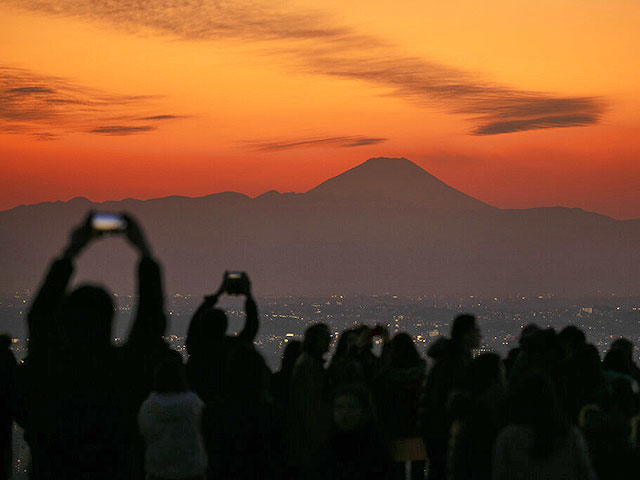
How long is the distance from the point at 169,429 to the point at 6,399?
67.3 inches

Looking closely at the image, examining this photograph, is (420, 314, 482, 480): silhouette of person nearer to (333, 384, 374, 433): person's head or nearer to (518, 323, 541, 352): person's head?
(518, 323, 541, 352): person's head

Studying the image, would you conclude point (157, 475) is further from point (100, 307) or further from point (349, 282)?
point (349, 282)

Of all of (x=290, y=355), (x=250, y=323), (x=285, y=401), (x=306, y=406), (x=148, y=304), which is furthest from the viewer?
(x=290, y=355)

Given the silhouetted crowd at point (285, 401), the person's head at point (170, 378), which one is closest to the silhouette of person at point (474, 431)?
the silhouetted crowd at point (285, 401)

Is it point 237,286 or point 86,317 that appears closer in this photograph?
point 86,317

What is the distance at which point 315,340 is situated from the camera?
8.98 meters

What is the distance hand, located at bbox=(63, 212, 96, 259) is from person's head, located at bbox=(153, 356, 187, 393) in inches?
60.3

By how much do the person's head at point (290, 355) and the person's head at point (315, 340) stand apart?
688 millimetres

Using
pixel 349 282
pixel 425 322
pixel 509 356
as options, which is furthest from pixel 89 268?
pixel 509 356

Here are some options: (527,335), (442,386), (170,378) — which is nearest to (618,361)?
(527,335)

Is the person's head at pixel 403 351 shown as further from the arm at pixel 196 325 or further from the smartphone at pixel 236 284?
the arm at pixel 196 325

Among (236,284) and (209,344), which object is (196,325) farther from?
(236,284)

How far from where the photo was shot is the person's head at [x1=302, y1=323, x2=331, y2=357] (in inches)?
354

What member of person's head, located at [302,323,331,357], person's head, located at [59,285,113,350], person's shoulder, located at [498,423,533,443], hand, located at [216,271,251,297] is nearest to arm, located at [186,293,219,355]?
hand, located at [216,271,251,297]
